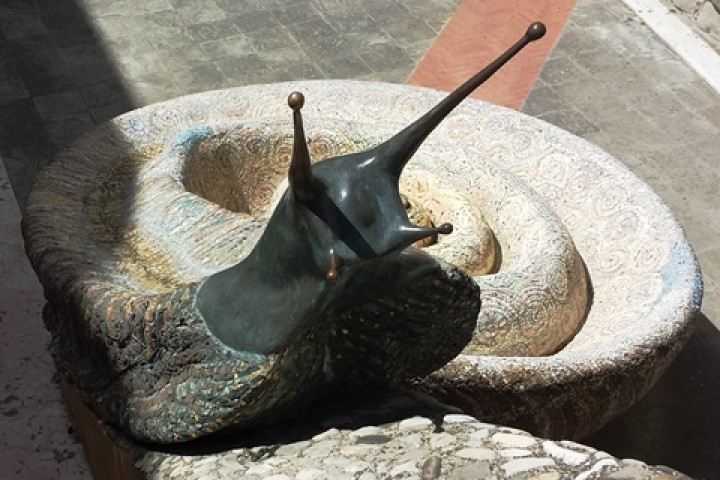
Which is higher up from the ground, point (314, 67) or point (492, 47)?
point (492, 47)

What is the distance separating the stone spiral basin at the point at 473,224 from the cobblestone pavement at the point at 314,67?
1234 mm

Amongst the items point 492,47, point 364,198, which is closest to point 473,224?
point 364,198

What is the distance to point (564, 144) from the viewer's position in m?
4.19

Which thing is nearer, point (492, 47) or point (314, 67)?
point (314, 67)

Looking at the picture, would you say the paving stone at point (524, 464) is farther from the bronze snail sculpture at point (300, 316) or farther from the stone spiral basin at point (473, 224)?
the stone spiral basin at point (473, 224)

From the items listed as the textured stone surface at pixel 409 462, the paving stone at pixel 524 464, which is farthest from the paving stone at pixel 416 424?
the paving stone at pixel 524 464

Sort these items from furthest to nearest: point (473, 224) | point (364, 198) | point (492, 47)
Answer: point (492, 47) < point (473, 224) < point (364, 198)

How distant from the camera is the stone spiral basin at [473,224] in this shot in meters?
3.18

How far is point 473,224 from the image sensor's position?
377 cm

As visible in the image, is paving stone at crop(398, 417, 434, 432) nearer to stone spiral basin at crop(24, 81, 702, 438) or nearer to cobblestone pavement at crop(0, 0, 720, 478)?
stone spiral basin at crop(24, 81, 702, 438)

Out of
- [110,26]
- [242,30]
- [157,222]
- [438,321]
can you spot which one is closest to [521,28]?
[242,30]

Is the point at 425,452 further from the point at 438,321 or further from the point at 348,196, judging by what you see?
the point at 348,196

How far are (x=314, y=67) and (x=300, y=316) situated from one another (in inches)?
173

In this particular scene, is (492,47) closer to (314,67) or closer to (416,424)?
(314,67)
